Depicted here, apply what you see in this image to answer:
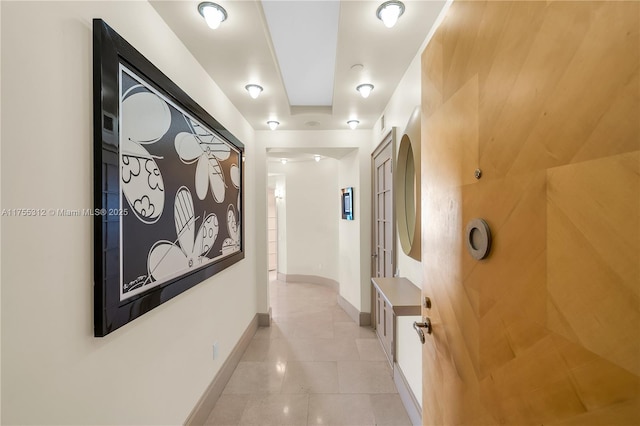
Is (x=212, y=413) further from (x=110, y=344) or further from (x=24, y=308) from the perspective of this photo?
(x=24, y=308)

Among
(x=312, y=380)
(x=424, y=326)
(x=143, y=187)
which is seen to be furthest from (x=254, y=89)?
(x=312, y=380)

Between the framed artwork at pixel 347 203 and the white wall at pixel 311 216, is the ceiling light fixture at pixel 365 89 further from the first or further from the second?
the white wall at pixel 311 216

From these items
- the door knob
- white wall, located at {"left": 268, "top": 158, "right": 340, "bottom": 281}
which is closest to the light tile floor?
the door knob

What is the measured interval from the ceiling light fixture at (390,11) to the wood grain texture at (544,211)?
54 cm

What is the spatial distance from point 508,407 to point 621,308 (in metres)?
0.40

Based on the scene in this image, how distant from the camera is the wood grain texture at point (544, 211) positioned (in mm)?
413

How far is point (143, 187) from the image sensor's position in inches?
48.6

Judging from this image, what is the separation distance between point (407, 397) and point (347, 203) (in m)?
2.51

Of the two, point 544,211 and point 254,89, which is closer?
point 544,211

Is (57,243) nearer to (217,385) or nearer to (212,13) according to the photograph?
(212,13)

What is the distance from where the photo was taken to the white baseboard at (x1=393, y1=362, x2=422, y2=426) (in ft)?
5.90

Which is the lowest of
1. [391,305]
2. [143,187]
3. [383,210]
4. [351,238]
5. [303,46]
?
[391,305]

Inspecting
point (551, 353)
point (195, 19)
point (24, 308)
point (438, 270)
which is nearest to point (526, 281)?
point (551, 353)

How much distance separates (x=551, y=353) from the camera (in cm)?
53
